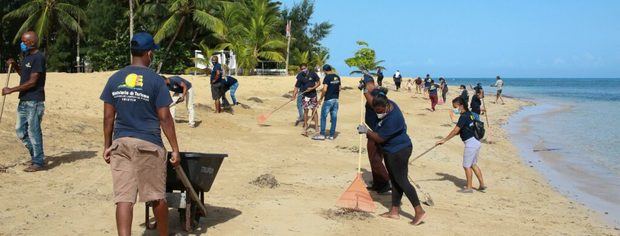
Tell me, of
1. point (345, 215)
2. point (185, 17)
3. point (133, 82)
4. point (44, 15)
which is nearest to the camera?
point (133, 82)

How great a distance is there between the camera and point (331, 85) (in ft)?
37.7

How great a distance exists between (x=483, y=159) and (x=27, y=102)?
8.58 m

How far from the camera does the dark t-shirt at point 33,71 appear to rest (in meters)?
6.85

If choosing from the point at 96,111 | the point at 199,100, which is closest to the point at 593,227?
the point at 96,111

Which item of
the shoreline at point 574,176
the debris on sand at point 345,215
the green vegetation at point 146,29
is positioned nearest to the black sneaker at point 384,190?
the debris on sand at point 345,215

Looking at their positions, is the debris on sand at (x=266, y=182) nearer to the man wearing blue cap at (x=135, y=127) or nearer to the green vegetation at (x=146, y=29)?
the man wearing blue cap at (x=135, y=127)

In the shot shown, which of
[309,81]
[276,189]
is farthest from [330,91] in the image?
[276,189]

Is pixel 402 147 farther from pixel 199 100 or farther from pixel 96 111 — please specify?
pixel 199 100

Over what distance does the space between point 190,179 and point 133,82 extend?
3.82 ft

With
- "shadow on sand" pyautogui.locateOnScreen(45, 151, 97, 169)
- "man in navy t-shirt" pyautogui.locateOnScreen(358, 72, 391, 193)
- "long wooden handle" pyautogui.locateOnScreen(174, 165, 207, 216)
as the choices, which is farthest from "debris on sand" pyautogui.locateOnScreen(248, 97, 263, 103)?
"long wooden handle" pyautogui.locateOnScreen(174, 165, 207, 216)

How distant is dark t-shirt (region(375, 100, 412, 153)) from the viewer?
608cm

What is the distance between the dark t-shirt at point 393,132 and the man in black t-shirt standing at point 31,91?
420 cm

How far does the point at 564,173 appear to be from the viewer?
11.2 m

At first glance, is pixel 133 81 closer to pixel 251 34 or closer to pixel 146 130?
pixel 146 130
